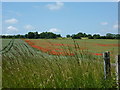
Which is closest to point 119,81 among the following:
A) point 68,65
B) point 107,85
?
point 107,85

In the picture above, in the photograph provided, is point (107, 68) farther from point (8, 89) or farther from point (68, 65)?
point (8, 89)

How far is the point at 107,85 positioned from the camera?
11.3 ft

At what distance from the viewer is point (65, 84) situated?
3352 mm

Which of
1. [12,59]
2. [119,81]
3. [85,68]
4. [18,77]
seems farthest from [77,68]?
[12,59]

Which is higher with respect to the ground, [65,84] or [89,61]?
[89,61]

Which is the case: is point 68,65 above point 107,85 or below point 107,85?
above

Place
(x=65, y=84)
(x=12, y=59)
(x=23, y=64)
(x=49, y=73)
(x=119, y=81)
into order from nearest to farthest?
(x=65, y=84) < (x=119, y=81) < (x=49, y=73) < (x=23, y=64) < (x=12, y=59)

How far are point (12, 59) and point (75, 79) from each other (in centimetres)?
191

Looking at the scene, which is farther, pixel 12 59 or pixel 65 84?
pixel 12 59

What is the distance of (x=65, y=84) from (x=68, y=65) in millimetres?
673

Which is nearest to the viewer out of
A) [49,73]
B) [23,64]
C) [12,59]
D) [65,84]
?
[65,84]

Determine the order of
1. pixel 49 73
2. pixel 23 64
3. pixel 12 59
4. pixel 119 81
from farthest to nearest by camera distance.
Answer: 1. pixel 12 59
2. pixel 23 64
3. pixel 49 73
4. pixel 119 81

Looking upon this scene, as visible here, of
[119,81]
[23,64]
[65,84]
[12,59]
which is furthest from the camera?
[12,59]

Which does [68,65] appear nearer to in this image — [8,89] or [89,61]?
[89,61]
